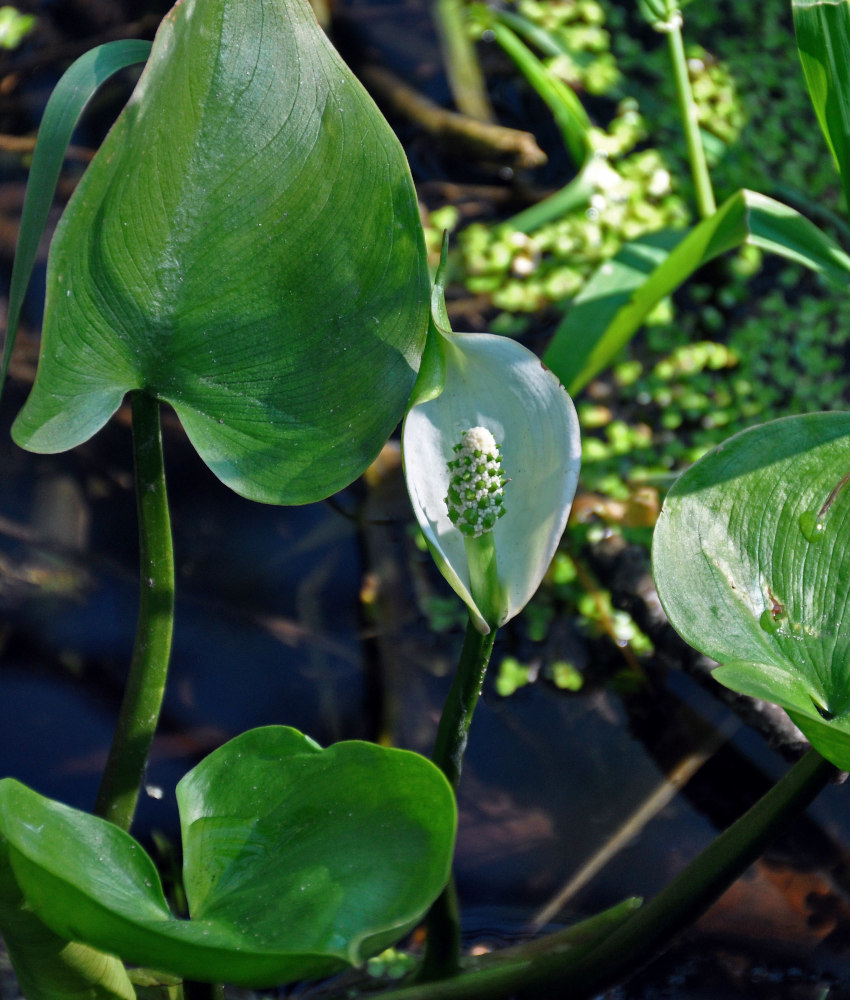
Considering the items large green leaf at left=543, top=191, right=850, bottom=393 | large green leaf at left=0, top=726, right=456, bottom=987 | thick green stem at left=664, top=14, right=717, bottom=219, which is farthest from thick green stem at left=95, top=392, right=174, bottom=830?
thick green stem at left=664, top=14, right=717, bottom=219

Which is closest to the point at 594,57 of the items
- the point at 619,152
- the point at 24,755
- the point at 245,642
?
the point at 619,152

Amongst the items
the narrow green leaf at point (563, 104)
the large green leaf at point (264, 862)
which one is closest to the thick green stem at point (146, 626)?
the large green leaf at point (264, 862)

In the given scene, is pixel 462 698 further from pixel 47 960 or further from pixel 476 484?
pixel 47 960

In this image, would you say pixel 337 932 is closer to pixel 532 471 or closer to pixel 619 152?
pixel 532 471

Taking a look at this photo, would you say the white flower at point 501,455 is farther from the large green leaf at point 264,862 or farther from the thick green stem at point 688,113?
the thick green stem at point 688,113

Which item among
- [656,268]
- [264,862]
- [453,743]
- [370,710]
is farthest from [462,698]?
[656,268]

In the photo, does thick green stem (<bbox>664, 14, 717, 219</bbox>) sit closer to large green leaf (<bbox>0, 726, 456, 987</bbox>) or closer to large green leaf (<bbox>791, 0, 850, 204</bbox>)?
large green leaf (<bbox>791, 0, 850, 204</bbox>)
